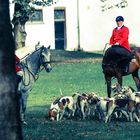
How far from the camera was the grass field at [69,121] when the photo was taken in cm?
1631

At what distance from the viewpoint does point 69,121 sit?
18891 mm

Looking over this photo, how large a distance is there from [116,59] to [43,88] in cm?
810

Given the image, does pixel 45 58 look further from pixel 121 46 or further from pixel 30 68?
pixel 121 46

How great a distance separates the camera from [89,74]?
36906 millimetres

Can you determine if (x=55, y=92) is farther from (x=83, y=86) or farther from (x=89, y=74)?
(x=89, y=74)

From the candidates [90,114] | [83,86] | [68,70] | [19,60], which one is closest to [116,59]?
[90,114]

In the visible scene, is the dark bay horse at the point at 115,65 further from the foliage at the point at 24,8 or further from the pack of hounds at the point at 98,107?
the foliage at the point at 24,8

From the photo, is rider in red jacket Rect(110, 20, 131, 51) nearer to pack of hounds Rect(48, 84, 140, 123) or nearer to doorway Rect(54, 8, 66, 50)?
pack of hounds Rect(48, 84, 140, 123)

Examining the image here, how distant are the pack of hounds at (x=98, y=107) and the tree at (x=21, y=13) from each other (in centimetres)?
2110

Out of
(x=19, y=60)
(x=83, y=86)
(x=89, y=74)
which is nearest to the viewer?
(x=19, y=60)

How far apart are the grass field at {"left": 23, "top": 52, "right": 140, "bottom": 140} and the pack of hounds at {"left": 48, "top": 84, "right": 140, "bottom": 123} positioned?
0.30m

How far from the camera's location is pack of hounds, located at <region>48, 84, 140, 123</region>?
722 inches

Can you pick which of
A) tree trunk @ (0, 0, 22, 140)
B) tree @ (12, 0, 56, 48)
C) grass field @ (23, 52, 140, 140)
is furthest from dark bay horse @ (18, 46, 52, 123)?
tree @ (12, 0, 56, 48)

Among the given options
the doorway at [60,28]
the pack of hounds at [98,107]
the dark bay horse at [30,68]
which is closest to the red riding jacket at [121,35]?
the pack of hounds at [98,107]
